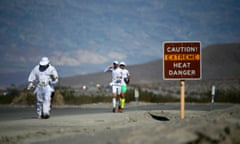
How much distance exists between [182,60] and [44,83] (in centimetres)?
474

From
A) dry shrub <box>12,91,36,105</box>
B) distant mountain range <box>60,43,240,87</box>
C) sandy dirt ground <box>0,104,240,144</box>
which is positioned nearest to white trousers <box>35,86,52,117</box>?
sandy dirt ground <box>0,104,240,144</box>

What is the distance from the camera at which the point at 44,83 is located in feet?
65.3

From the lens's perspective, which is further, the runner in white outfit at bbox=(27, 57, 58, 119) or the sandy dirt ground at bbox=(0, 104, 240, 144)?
the runner in white outfit at bbox=(27, 57, 58, 119)

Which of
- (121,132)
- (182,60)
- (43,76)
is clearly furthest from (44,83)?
(121,132)

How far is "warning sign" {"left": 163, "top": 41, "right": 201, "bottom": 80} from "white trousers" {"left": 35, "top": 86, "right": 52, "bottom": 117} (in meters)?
4.13

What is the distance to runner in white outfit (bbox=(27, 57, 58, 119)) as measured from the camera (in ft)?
64.9

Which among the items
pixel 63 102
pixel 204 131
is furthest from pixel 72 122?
pixel 63 102

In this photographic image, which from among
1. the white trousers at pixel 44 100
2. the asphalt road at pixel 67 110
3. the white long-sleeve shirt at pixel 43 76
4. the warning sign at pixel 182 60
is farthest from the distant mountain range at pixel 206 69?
the warning sign at pixel 182 60

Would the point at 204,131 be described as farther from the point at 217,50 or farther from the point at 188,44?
the point at 217,50

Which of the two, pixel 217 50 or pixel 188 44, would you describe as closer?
pixel 188 44

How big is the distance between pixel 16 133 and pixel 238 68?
398 ft

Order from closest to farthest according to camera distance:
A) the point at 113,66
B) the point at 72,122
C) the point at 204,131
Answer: the point at 204,131
the point at 72,122
the point at 113,66

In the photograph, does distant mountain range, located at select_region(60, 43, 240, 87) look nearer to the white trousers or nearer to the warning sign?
the white trousers

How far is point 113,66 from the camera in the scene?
25.5 metres
